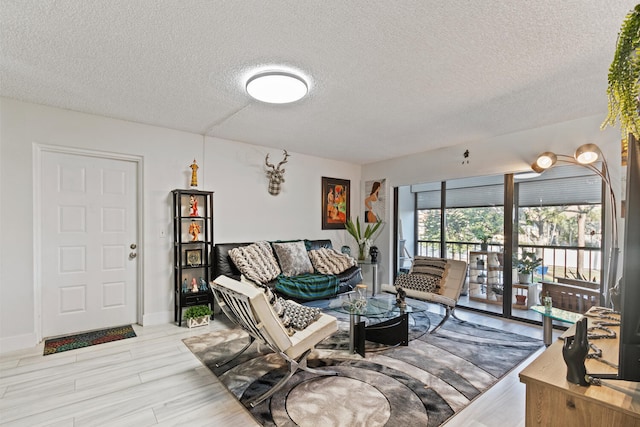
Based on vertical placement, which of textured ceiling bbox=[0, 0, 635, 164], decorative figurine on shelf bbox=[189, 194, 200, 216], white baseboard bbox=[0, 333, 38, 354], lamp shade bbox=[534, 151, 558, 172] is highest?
textured ceiling bbox=[0, 0, 635, 164]

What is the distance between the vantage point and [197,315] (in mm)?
3754

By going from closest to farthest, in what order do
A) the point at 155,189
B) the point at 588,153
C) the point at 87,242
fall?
the point at 588,153 → the point at 87,242 → the point at 155,189

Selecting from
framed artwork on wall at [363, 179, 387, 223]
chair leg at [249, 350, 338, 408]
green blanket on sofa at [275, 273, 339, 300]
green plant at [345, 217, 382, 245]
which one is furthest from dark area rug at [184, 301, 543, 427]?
framed artwork on wall at [363, 179, 387, 223]

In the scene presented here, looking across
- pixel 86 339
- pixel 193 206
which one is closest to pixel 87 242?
pixel 86 339

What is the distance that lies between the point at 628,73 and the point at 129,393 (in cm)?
329

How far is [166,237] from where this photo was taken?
12.9 feet

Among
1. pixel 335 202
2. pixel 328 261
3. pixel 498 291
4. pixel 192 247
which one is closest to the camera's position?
pixel 192 247

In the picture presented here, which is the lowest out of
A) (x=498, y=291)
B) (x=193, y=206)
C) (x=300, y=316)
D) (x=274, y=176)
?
(x=498, y=291)

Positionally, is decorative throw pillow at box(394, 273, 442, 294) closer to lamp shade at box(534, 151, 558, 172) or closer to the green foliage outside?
the green foliage outside

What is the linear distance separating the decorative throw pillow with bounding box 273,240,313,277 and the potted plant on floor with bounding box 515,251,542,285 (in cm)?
288

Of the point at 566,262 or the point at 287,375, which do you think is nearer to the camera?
the point at 287,375

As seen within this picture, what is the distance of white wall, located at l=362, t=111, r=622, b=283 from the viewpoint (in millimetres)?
3330

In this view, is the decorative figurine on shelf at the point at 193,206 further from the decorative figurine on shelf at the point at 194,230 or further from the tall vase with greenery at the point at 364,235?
the tall vase with greenery at the point at 364,235

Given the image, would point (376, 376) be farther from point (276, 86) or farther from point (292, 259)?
point (276, 86)
